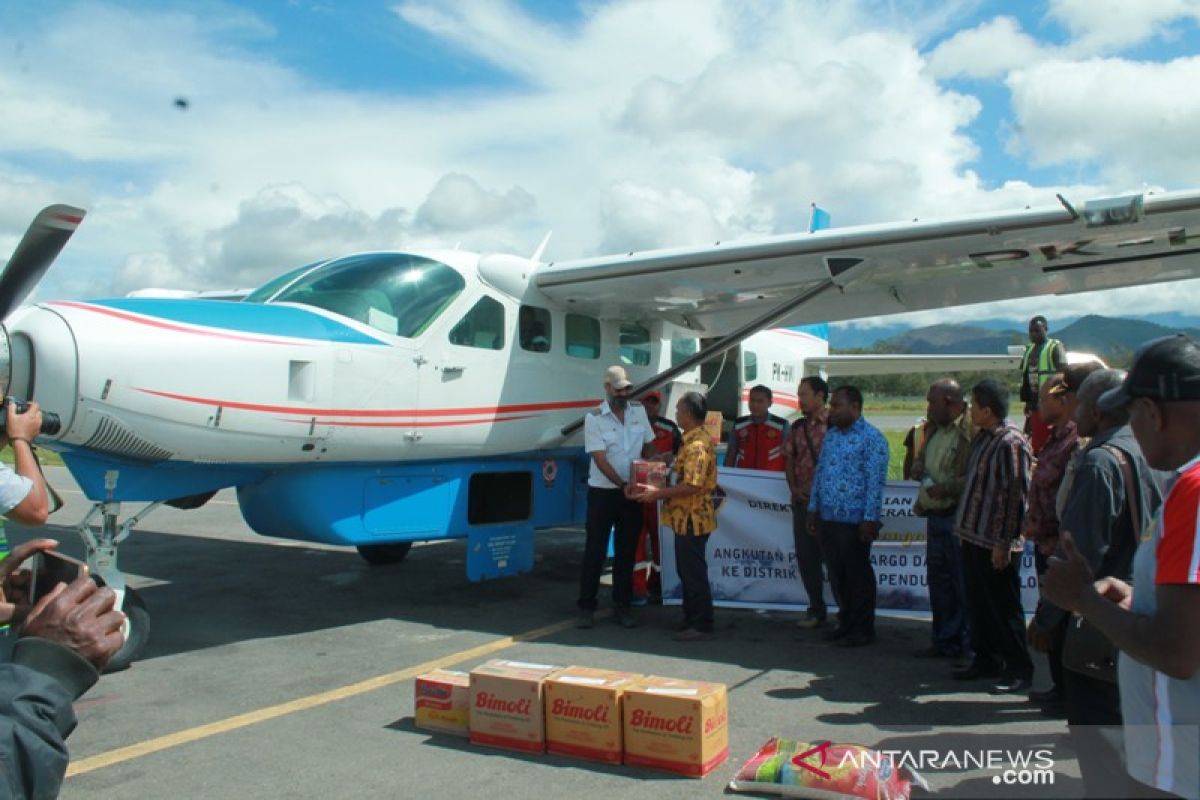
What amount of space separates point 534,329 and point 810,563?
10.3 feet

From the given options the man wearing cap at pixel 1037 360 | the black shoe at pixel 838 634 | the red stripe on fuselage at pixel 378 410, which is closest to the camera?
the red stripe on fuselage at pixel 378 410

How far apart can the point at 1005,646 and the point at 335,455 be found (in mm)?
4577

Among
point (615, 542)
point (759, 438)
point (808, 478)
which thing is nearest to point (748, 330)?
point (759, 438)

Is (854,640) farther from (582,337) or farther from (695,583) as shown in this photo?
(582,337)

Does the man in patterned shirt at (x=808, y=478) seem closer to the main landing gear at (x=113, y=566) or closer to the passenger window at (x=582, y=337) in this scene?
the passenger window at (x=582, y=337)

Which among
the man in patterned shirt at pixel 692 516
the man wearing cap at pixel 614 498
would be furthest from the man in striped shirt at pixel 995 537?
the man wearing cap at pixel 614 498

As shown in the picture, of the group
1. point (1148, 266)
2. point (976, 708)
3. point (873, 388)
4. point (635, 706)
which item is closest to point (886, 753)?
point (635, 706)

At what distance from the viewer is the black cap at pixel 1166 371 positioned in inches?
74.2

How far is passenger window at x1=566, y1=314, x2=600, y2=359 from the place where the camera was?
28.5 feet

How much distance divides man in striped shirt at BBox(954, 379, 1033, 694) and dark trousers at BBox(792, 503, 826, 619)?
5.10 ft

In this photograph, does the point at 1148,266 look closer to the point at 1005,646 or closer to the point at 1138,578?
the point at 1005,646

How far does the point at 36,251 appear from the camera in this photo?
4180 mm

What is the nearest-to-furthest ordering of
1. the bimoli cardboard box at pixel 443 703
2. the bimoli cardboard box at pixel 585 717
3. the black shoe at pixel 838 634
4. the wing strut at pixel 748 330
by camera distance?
1. the bimoli cardboard box at pixel 585 717
2. the bimoli cardboard box at pixel 443 703
3. the black shoe at pixel 838 634
4. the wing strut at pixel 748 330

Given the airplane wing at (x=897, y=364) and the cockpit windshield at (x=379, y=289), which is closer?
the cockpit windshield at (x=379, y=289)
